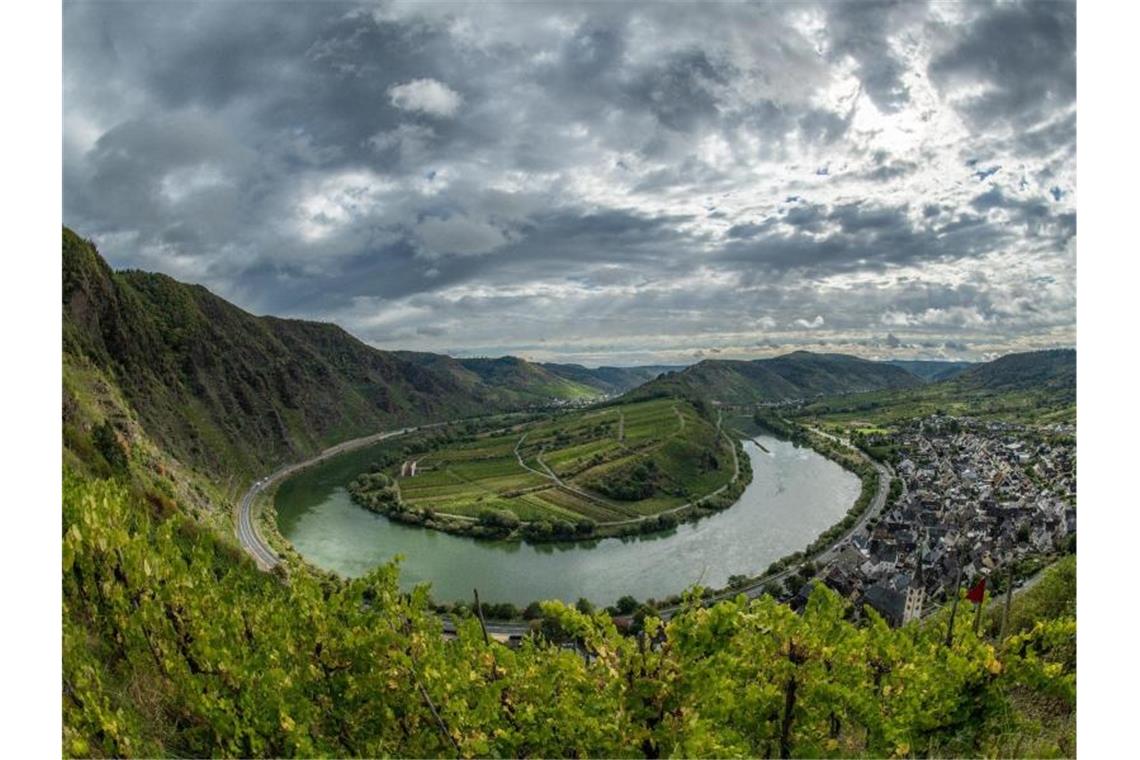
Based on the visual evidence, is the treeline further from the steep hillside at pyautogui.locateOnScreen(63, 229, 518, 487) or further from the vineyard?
the vineyard

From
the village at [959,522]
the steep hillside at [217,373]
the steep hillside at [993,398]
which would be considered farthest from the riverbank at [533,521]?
the steep hillside at [993,398]

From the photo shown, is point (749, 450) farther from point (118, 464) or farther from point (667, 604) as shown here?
point (118, 464)

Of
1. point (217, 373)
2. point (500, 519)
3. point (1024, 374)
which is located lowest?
point (500, 519)

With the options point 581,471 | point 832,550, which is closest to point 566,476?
point 581,471

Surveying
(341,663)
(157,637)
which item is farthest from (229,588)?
(341,663)

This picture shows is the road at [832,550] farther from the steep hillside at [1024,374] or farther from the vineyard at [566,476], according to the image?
the steep hillside at [1024,374]

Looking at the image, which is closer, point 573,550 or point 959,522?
point 573,550

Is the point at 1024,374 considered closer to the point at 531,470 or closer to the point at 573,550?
the point at 531,470

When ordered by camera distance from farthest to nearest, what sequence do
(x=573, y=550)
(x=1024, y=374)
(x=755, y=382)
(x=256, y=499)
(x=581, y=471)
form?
(x=755, y=382) → (x=1024, y=374) → (x=581, y=471) → (x=256, y=499) → (x=573, y=550)
